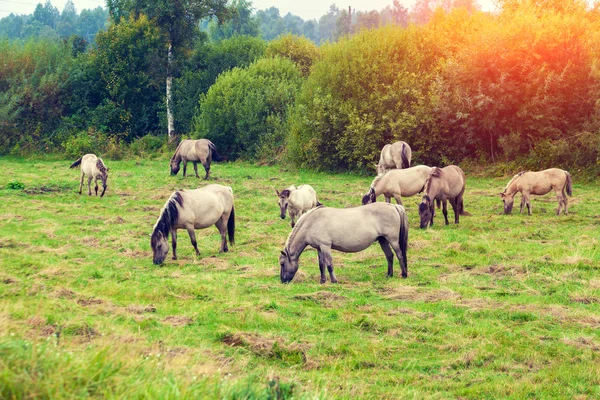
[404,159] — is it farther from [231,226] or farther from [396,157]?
[231,226]

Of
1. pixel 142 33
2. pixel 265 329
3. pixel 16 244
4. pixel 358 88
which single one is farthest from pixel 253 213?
pixel 142 33

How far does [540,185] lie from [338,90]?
47.1ft

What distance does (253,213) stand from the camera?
17.9 meters

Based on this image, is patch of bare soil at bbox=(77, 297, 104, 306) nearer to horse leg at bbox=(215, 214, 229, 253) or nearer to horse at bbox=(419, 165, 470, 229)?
horse leg at bbox=(215, 214, 229, 253)

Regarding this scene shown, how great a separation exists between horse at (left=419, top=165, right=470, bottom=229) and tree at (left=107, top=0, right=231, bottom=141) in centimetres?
2529

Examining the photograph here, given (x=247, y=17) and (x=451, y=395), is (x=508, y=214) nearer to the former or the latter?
(x=451, y=395)

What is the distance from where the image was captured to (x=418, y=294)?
986 centimetres

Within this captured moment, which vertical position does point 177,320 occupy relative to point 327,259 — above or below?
below

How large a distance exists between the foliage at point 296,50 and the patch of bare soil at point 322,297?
3562 cm

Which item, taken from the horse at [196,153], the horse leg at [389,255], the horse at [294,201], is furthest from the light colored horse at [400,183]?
the horse at [196,153]

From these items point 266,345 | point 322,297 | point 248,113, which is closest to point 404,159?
point 322,297

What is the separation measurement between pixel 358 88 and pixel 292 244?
19.6 meters

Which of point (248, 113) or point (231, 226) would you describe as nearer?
point (231, 226)

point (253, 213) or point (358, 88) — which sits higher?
point (358, 88)
